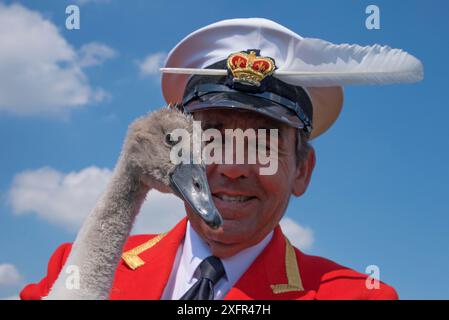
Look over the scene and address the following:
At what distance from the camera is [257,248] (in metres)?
3.74

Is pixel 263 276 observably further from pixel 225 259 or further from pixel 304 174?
pixel 304 174

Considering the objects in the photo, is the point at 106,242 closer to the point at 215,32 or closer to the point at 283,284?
the point at 283,284

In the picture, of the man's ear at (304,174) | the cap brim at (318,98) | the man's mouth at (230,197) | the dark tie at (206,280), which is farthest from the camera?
the cap brim at (318,98)

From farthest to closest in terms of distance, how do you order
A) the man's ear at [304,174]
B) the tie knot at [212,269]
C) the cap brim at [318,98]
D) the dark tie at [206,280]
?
the cap brim at [318,98]
the man's ear at [304,174]
the tie knot at [212,269]
the dark tie at [206,280]

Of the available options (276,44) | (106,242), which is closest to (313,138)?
(276,44)

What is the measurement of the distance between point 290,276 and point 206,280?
530 millimetres

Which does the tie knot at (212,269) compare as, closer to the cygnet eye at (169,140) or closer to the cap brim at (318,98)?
the cygnet eye at (169,140)

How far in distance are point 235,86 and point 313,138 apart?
1.01 m

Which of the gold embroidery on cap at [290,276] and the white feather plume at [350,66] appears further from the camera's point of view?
the white feather plume at [350,66]

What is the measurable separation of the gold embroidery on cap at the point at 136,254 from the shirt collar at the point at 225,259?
0.94 ft

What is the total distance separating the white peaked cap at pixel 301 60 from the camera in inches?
148

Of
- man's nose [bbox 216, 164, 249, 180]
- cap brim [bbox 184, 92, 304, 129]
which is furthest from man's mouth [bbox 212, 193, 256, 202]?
cap brim [bbox 184, 92, 304, 129]

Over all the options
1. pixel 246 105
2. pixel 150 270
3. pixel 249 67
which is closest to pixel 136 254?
pixel 150 270

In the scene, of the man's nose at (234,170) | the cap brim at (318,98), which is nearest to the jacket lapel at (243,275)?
the man's nose at (234,170)
